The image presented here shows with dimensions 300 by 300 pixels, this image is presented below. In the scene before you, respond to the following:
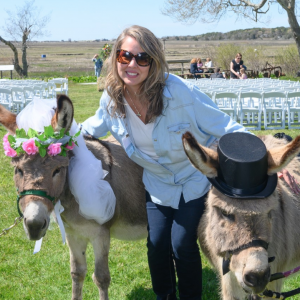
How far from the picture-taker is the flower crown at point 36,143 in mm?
2963

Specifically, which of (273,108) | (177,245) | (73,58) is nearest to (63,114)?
(177,245)

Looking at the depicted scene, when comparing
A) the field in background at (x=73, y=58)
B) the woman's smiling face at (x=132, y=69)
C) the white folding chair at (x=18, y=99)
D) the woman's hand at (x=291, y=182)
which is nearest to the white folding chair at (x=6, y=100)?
the white folding chair at (x=18, y=99)

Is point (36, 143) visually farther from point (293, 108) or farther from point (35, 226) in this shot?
point (293, 108)

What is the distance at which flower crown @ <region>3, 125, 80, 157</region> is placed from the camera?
2963 mm

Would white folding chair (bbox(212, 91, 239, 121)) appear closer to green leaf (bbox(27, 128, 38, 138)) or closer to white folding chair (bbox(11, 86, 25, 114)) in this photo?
white folding chair (bbox(11, 86, 25, 114))

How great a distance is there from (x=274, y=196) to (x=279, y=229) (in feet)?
1.12

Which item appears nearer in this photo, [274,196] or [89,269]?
[274,196]

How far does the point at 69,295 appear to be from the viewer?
13.8 feet

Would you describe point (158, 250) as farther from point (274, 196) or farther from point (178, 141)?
point (274, 196)

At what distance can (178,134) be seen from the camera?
10.4 feet

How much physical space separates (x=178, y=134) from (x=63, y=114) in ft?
2.94

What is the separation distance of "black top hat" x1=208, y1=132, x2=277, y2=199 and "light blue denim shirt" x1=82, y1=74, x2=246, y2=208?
1.84 feet

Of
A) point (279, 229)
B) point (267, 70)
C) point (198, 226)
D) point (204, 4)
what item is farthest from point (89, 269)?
point (267, 70)

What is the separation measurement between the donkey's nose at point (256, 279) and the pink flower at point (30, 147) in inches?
66.4
